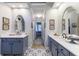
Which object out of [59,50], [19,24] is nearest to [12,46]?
[19,24]

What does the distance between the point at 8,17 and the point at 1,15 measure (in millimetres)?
448

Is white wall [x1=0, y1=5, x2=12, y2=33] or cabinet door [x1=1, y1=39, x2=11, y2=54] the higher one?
white wall [x1=0, y1=5, x2=12, y2=33]

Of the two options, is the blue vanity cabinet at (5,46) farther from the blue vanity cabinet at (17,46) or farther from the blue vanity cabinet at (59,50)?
the blue vanity cabinet at (59,50)

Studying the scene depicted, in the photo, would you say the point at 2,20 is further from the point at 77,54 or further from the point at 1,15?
the point at 77,54

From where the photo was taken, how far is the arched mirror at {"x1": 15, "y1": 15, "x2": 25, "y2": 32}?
5.80 metres

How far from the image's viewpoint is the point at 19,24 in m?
5.94

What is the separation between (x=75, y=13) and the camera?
3.41 metres

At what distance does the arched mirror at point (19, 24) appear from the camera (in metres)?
5.80

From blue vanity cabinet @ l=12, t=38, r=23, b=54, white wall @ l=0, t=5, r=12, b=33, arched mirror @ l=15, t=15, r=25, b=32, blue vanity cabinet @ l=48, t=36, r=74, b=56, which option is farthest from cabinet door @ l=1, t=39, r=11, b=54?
blue vanity cabinet @ l=48, t=36, r=74, b=56

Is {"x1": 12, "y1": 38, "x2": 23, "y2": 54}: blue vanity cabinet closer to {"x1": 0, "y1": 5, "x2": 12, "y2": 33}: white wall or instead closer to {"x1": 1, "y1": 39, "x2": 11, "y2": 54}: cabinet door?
{"x1": 1, "y1": 39, "x2": 11, "y2": 54}: cabinet door


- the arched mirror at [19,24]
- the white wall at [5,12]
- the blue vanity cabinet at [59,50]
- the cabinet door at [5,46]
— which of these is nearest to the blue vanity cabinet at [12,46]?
the cabinet door at [5,46]

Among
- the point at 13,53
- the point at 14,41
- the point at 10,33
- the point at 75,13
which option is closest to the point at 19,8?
the point at 10,33

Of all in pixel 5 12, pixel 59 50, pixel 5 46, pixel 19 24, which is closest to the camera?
pixel 59 50

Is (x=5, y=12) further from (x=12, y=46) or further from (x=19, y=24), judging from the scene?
(x=12, y=46)
